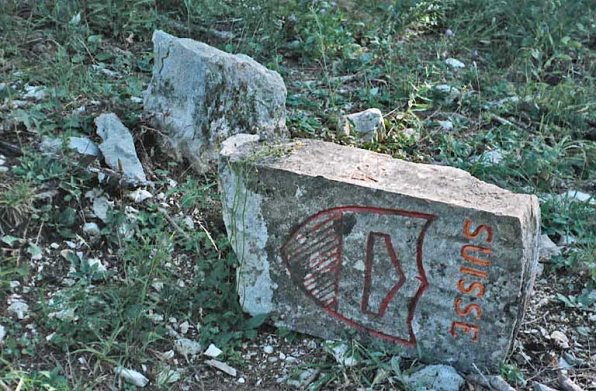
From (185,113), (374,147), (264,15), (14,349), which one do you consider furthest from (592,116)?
(14,349)

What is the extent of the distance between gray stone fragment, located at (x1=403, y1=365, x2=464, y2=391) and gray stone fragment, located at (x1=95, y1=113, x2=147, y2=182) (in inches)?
56.7

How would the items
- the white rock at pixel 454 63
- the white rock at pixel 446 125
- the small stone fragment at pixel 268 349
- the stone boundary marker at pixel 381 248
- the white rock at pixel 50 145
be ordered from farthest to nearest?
the white rock at pixel 454 63 → the white rock at pixel 446 125 → the white rock at pixel 50 145 → the small stone fragment at pixel 268 349 → the stone boundary marker at pixel 381 248

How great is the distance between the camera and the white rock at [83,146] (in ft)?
11.2

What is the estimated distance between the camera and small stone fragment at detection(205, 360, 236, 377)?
2799 mm

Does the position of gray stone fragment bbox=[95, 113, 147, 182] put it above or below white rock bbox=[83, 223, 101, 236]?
above

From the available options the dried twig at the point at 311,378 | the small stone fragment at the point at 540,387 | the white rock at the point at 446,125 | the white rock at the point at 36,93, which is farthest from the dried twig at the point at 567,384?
the white rock at the point at 36,93

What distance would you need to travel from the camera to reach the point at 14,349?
2654mm

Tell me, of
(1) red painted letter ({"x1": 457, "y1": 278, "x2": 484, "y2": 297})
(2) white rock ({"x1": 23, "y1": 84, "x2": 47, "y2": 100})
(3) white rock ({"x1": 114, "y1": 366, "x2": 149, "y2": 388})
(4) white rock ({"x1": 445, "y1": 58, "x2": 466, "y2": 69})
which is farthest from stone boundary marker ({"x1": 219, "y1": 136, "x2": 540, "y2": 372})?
(4) white rock ({"x1": 445, "y1": 58, "x2": 466, "y2": 69})

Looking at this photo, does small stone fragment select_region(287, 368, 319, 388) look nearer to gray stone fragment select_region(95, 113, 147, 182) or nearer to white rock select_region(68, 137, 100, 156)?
gray stone fragment select_region(95, 113, 147, 182)

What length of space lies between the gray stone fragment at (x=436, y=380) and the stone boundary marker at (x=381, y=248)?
0.07 meters

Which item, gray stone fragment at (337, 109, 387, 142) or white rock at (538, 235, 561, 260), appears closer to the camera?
white rock at (538, 235, 561, 260)

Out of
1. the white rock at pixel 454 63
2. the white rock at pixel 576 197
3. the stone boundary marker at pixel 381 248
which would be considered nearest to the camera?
the stone boundary marker at pixel 381 248

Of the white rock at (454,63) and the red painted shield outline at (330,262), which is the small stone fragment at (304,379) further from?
the white rock at (454,63)

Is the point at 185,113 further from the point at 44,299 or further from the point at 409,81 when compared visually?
the point at 409,81
